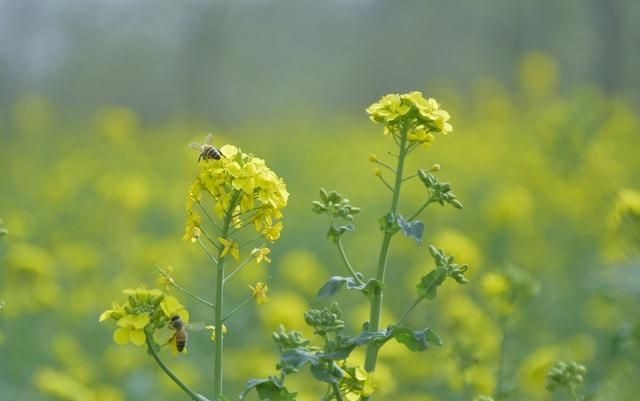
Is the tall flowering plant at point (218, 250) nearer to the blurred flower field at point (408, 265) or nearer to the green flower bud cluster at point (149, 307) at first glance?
the green flower bud cluster at point (149, 307)

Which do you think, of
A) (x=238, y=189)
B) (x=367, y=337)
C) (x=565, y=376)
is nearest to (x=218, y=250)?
(x=238, y=189)

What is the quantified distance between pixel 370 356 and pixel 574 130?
250cm

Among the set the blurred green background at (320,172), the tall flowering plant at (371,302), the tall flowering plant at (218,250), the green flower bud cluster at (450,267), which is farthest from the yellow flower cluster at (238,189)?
the blurred green background at (320,172)

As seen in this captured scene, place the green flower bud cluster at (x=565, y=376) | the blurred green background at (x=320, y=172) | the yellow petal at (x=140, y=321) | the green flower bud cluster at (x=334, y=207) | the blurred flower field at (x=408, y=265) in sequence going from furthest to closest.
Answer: the blurred green background at (x=320, y=172) → the blurred flower field at (x=408, y=265) → the green flower bud cluster at (x=565, y=376) → the green flower bud cluster at (x=334, y=207) → the yellow petal at (x=140, y=321)

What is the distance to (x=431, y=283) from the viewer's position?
210 centimetres

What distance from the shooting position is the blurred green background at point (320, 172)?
414cm

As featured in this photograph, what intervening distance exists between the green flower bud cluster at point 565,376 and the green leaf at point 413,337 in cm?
44

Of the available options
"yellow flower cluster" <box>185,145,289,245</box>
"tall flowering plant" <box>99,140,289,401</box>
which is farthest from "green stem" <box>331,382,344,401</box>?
"yellow flower cluster" <box>185,145,289,245</box>

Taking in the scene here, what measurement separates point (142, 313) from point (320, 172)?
865 cm

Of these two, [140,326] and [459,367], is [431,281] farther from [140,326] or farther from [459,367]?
[459,367]

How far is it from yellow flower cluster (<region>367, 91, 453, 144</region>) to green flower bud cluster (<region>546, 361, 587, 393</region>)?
0.61 metres

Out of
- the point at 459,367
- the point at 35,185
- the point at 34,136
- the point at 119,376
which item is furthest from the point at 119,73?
the point at 459,367

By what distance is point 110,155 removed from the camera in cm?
977

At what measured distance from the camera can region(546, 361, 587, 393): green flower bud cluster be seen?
229 cm
